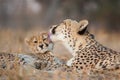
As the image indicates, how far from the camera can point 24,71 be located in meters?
8.37

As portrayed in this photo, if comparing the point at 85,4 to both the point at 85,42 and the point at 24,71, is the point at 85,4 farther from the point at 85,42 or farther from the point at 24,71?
the point at 24,71

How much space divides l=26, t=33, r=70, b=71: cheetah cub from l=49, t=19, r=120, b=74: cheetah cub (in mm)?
138

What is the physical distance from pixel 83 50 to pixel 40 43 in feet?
2.15

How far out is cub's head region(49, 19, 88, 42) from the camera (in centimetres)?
1008

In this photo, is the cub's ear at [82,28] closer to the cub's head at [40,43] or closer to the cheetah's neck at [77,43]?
the cheetah's neck at [77,43]

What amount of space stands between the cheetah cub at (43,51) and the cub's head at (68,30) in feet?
0.43

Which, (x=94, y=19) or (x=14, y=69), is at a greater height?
(x=94, y=19)

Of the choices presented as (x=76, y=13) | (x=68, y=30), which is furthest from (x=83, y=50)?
(x=76, y=13)

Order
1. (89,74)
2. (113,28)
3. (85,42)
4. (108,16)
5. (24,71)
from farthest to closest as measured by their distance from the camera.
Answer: (108,16)
(113,28)
(85,42)
(89,74)
(24,71)

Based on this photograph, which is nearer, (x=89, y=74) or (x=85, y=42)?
(x=89, y=74)

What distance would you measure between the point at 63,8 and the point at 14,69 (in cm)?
1776

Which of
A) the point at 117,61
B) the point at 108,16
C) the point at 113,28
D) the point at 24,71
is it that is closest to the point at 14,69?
the point at 24,71

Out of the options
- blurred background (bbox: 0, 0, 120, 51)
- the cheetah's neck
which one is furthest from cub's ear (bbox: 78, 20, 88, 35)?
blurred background (bbox: 0, 0, 120, 51)

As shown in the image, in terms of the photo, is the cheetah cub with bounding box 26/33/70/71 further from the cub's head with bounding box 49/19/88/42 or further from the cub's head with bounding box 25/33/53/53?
the cub's head with bounding box 49/19/88/42
